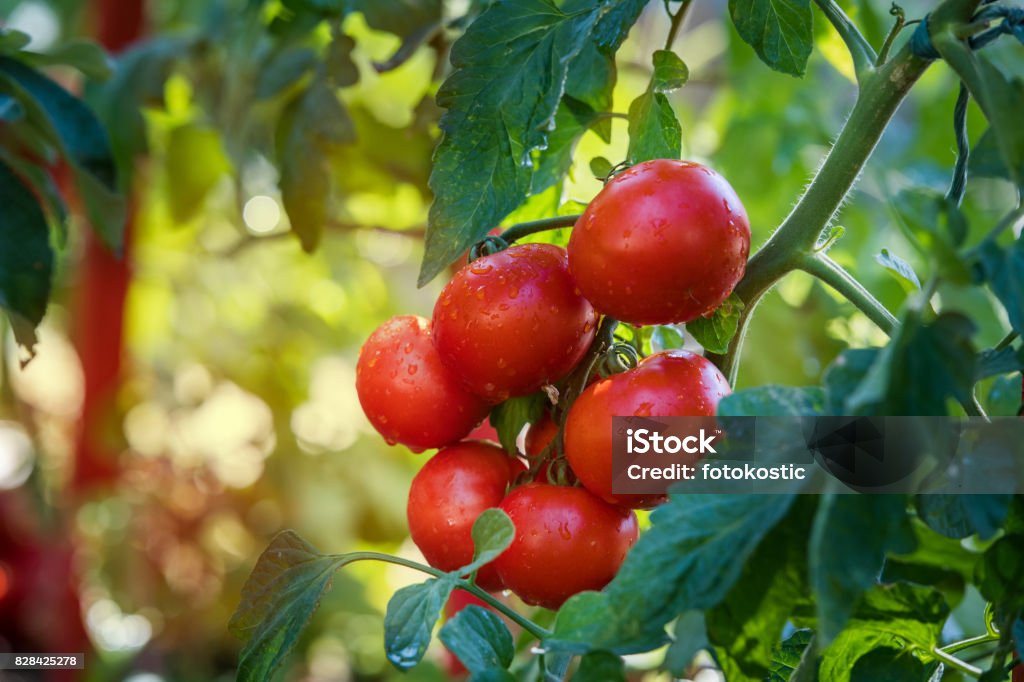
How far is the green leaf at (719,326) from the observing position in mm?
350

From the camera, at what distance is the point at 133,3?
101 cm

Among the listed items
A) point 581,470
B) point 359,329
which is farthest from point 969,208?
point 359,329

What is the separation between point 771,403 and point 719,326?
0.26 ft

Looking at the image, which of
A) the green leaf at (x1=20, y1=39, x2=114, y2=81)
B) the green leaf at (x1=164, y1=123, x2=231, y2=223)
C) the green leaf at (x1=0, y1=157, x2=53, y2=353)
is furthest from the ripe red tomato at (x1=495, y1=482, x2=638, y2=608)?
the green leaf at (x1=164, y1=123, x2=231, y2=223)

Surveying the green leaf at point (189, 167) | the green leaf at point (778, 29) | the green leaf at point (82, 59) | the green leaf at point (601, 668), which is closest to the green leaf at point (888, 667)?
the green leaf at point (601, 668)

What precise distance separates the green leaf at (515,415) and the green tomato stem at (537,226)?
0.06 metres

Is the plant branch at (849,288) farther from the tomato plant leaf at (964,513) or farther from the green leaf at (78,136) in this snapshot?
the green leaf at (78,136)

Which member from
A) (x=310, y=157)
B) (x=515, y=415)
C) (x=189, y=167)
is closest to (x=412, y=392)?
(x=515, y=415)

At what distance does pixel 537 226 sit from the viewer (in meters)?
0.38

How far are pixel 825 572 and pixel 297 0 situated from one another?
0.46 m

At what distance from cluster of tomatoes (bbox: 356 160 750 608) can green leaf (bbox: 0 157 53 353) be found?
0.66 ft

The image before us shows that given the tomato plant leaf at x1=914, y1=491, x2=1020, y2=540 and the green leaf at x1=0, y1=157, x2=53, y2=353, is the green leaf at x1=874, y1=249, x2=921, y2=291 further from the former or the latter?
the green leaf at x1=0, y1=157, x2=53, y2=353

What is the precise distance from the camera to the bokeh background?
83cm

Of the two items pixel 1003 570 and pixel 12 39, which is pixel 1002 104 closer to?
pixel 1003 570
